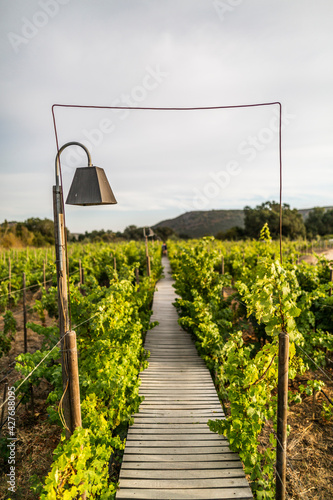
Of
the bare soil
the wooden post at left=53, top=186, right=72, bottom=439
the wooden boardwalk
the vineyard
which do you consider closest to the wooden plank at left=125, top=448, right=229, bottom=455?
the wooden boardwalk

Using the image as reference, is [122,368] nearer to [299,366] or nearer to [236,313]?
[299,366]

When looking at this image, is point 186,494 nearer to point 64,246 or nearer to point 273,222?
point 64,246

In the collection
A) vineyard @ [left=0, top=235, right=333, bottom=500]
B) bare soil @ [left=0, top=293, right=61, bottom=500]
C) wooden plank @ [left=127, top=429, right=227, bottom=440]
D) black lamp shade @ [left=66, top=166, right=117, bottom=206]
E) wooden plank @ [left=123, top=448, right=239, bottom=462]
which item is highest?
black lamp shade @ [left=66, top=166, right=117, bottom=206]

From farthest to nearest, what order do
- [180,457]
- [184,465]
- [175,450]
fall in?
[175,450] < [180,457] < [184,465]

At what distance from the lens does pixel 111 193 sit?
95.9 inches

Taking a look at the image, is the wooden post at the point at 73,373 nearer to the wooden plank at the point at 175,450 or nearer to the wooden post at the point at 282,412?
the wooden plank at the point at 175,450

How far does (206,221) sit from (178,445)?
261ft

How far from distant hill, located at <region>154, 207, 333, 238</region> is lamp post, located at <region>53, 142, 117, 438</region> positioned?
71528mm

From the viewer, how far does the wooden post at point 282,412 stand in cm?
213

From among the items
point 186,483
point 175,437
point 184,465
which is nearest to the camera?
point 186,483

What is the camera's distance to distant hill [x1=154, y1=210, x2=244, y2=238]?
7712 cm

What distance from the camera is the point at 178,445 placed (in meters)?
3.38

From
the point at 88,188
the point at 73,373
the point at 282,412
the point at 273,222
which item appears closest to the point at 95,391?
the point at 73,373

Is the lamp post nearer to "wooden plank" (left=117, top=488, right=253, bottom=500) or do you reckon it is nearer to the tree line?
"wooden plank" (left=117, top=488, right=253, bottom=500)
